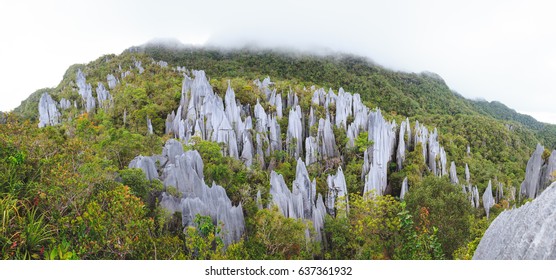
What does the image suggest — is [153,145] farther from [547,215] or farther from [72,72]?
[72,72]

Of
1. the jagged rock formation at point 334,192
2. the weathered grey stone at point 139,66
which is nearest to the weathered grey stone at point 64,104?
the weathered grey stone at point 139,66

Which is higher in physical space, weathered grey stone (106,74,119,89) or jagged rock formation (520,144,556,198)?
weathered grey stone (106,74,119,89)

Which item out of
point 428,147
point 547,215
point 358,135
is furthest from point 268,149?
point 547,215

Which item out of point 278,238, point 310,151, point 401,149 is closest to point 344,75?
point 401,149

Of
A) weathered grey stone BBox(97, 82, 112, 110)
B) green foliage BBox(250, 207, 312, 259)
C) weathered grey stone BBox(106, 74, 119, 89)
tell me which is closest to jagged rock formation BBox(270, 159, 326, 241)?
green foliage BBox(250, 207, 312, 259)

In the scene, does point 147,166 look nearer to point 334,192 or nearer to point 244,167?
point 244,167

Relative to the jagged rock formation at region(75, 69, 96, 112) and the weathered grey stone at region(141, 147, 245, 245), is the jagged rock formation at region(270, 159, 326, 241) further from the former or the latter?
the jagged rock formation at region(75, 69, 96, 112)
